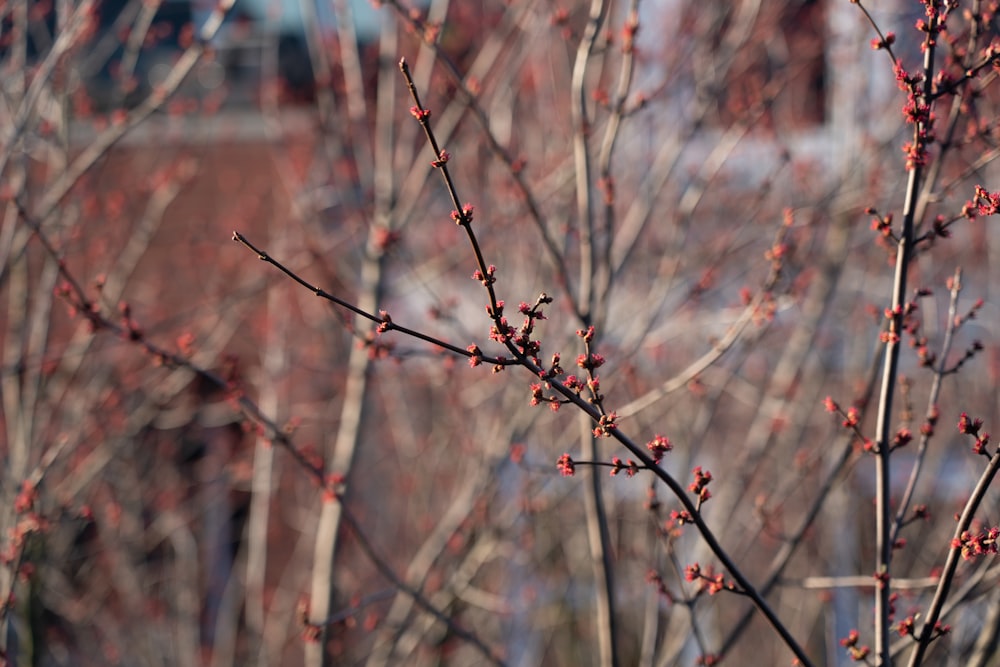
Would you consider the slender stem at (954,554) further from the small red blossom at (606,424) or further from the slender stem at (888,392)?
the small red blossom at (606,424)

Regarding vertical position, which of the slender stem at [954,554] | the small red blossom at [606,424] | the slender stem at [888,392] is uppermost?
the slender stem at [888,392]

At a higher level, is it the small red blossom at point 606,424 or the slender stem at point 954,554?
the small red blossom at point 606,424

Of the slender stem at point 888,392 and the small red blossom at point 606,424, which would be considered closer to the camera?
the small red blossom at point 606,424

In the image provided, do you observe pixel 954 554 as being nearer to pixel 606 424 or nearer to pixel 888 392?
pixel 888 392

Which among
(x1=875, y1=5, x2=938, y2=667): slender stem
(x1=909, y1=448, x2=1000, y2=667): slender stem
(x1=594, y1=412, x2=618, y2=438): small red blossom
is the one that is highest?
(x1=875, y1=5, x2=938, y2=667): slender stem

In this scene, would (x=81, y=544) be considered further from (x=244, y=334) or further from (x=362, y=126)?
(x=362, y=126)

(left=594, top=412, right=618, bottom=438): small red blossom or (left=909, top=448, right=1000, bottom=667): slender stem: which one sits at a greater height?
(left=594, top=412, right=618, bottom=438): small red blossom

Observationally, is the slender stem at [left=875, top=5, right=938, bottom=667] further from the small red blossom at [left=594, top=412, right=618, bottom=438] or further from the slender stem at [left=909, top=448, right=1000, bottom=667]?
the small red blossom at [left=594, top=412, right=618, bottom=438]

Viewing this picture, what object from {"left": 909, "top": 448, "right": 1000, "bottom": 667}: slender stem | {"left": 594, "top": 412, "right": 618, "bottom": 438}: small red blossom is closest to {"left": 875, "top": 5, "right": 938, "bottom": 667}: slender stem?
{"left": 909, "top": 448, "right": 1000, "bottom": 667}: slender stem

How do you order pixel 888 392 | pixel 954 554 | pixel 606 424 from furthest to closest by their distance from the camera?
pixel 888 392 → pixel 954 554 → pixel 606 424

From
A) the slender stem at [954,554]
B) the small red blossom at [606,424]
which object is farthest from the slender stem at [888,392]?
the small red blossom at [606,424]

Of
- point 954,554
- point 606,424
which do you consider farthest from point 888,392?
point 606,424

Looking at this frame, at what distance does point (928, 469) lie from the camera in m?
6.38

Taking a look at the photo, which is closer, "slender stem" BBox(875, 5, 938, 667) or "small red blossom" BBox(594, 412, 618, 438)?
"small red blossom" BBox(594, 412, 618, 438)
